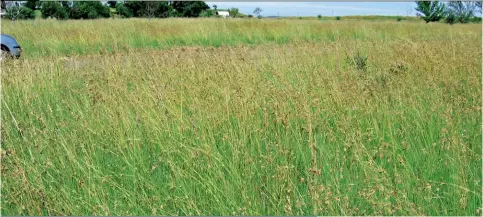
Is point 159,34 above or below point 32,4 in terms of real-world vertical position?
below

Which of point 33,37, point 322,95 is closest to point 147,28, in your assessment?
point 33,37

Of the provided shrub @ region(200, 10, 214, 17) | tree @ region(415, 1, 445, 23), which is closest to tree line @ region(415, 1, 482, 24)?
tree @ region(415, 1, 445, 23)

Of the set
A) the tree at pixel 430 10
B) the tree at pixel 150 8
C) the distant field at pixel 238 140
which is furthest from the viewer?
the tree at pixel 430 10

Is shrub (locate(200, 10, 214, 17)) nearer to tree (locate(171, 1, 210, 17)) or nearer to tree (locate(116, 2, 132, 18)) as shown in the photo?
tree (locate(171, 1, 210, 17))

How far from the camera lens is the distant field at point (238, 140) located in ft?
6.41

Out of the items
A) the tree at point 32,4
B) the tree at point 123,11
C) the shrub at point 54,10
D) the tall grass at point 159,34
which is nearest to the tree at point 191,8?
the tree at point 123,11

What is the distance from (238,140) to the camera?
98.3 inches

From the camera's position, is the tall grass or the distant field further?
the tall grass

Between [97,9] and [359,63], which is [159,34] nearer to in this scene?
[359,63]

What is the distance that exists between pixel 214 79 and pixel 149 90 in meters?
0.80

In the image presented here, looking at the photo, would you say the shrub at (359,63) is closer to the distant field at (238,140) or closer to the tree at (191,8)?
the distant field at (238,140)

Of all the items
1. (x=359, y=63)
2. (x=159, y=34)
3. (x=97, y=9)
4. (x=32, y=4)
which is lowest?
(x=359, y=63)

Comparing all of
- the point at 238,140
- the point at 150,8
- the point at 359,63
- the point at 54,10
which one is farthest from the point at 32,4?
the point at 238,140

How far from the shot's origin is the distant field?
1953 millimetres
